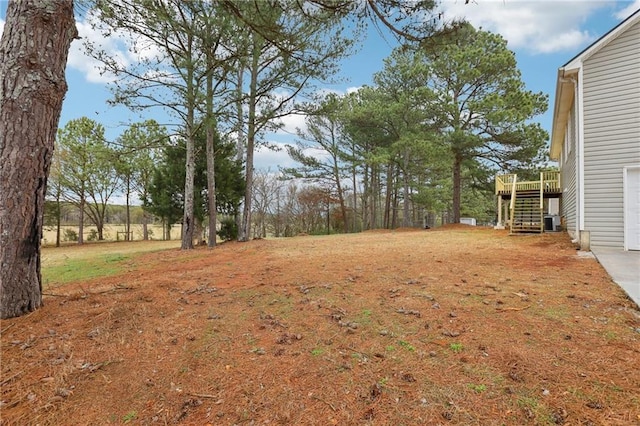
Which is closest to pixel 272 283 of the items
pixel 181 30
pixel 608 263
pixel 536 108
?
pixel 608 263

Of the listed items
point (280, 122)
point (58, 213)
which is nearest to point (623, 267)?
point (280, 122)

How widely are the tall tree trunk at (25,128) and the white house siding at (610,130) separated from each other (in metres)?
9.24

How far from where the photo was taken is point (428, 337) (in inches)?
101

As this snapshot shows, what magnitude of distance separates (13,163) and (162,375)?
244 cm

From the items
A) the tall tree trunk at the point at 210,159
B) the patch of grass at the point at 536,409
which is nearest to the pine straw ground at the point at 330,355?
the patch of grass at the point at 536,409

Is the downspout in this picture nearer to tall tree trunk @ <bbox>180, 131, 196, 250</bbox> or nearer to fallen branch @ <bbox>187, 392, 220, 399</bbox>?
fallen branch @ <bbox>187, 392, 220, 399</bbox>

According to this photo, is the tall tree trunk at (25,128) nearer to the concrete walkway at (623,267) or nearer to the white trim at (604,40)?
the concrete walkway at (623,267)

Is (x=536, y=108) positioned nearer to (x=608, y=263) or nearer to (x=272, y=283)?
(x=608, y=263)

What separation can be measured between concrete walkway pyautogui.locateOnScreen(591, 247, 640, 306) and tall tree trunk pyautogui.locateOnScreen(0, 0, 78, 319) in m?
6.00

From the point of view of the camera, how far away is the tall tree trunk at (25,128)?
9.46 feet

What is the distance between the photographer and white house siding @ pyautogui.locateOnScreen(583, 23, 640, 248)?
6516 mm

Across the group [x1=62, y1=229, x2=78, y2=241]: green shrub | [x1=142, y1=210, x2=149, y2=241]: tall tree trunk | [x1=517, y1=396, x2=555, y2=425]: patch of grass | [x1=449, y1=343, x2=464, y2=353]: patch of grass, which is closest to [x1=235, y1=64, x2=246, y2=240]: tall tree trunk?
[x1=449, y1=343, x2=464, y2=353]: patch of grass

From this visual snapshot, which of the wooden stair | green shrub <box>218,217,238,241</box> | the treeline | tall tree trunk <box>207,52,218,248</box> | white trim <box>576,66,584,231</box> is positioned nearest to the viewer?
white trim <box>576,66,584,231</box>

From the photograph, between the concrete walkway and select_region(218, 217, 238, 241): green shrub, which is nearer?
the concrete walkway
